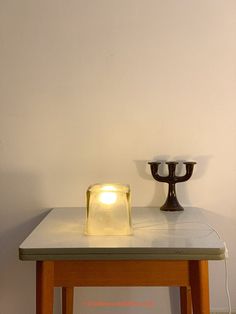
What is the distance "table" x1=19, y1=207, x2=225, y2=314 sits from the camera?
1.00 meters

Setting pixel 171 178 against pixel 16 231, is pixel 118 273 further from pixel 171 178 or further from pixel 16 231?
pixel 16 231

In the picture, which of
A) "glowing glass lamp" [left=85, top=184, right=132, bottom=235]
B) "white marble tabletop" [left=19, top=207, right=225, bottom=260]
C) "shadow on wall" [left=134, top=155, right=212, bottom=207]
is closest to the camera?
"white marble tabletop" [left=19, top=207, right=225, bottom=260]

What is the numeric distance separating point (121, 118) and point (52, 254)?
26.3 inches

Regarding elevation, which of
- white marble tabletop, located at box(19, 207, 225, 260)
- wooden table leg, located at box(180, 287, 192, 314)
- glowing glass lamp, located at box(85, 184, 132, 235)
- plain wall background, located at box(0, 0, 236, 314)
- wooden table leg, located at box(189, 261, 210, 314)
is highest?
plain wall background, located at box(0, 0, 236, 314)

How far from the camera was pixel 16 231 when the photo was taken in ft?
5.14

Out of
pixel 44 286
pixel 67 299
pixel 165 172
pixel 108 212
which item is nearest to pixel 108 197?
pixel 108 212

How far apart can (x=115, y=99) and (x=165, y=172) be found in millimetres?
338

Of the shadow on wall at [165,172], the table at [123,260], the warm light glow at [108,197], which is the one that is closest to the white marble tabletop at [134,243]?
the table at [123,260]

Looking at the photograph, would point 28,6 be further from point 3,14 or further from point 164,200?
point 164,200

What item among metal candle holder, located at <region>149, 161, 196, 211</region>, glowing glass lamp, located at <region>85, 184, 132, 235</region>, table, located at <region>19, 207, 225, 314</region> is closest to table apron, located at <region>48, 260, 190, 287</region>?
table, located at <region>19, 207, 225, 314</region>

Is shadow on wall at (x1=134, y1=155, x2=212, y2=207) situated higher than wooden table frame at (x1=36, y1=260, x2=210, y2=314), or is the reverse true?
shadow on wall at (x1=134, y1=155, x2=212, y2=207)

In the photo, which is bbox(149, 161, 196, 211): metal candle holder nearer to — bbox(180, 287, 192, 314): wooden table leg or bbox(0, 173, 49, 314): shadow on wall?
bbox(180, 287, 192, 314): wooden table leg

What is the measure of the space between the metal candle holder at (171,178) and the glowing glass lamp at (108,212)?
0.27 metres

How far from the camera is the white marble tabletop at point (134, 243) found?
3.28ft
